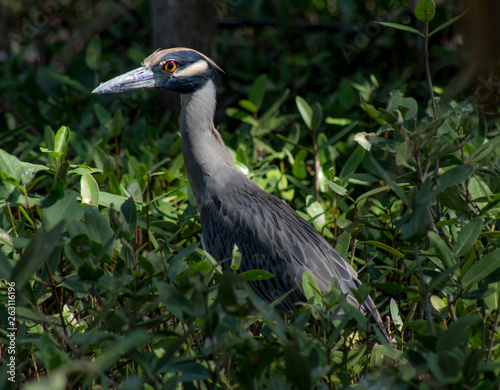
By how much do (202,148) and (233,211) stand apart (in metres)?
0.52

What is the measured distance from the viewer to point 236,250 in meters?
2.06

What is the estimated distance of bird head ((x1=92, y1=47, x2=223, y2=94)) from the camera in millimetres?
3656

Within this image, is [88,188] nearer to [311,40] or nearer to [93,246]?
[93,246]

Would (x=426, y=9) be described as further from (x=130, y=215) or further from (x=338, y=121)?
(x=338, y=121)

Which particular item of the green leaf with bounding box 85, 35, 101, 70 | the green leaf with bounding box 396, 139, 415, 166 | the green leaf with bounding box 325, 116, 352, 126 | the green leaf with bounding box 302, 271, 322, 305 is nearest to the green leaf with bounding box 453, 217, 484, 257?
the green leaf with bounding box 396, 139, 415, 166

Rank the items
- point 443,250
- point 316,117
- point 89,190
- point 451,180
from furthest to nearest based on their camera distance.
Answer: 1. point 316,117
2. point 89,190
3. point 443,250
4. point 451,180

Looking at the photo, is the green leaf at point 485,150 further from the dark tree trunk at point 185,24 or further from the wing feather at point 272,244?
the dark tree trunk at point 185,24

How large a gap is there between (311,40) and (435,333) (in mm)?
4359

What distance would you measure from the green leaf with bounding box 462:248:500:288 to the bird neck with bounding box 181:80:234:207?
1.89 m

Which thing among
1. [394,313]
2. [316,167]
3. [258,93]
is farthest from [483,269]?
[258,93]

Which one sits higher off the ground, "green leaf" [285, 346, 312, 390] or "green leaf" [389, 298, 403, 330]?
"green leaf" [285, 346, 312, 390]

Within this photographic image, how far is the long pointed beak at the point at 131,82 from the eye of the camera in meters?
3.62

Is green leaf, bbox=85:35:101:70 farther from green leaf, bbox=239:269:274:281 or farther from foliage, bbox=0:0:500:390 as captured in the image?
green leaf, bbox=239:269:274:281

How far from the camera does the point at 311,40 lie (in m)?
5.71
